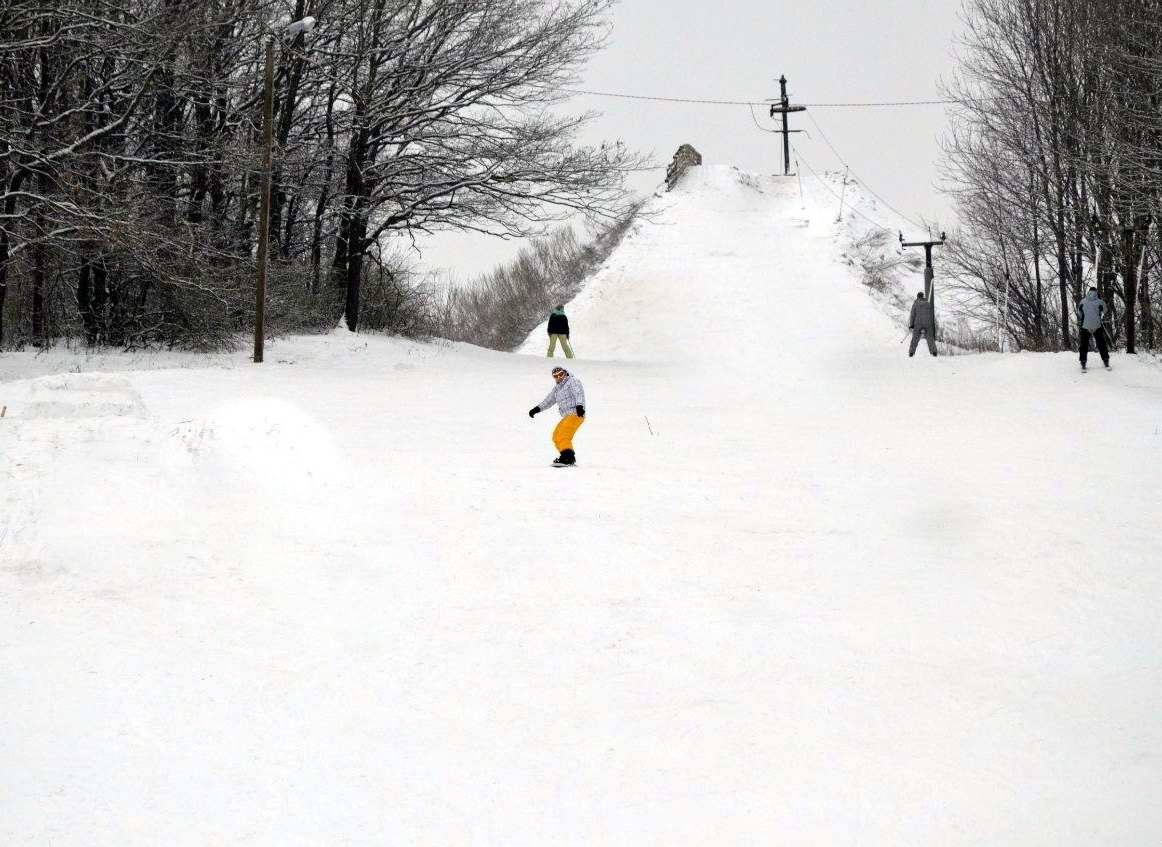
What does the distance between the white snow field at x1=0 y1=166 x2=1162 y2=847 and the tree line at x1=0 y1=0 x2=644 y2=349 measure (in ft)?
27.6

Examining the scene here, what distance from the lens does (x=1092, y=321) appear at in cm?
Answer: 2047

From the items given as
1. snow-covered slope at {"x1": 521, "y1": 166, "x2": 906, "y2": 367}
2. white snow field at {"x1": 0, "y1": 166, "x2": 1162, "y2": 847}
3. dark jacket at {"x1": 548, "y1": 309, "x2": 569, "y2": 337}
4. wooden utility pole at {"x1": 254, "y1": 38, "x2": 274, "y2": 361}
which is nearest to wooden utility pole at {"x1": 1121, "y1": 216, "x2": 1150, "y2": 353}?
snow-covered slope at {"x1": 521, "y1": 166, "x2": 906, "y2": 367}

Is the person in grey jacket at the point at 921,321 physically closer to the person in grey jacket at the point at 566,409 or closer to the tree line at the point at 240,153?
the tree line at the point at 240,153

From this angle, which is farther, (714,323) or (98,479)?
(714,323)

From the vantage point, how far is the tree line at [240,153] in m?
21.5

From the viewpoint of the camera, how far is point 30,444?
436 inches

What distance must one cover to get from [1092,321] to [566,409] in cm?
1216

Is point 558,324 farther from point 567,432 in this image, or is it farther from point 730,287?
point 567,432

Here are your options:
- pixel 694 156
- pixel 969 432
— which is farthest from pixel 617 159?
pixel 694 156

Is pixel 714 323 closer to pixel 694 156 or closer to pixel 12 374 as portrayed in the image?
pixel 12 374

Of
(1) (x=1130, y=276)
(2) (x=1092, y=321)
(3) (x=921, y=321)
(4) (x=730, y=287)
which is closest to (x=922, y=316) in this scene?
(3) (x=921, y=321)

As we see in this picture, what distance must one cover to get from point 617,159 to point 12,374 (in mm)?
14529

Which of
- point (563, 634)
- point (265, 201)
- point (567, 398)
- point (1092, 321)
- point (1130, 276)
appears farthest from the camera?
point (1130, 276)

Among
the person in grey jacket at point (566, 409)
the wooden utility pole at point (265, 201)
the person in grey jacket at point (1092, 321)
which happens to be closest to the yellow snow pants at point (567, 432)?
the person in grey jacket at point (566, 409)
